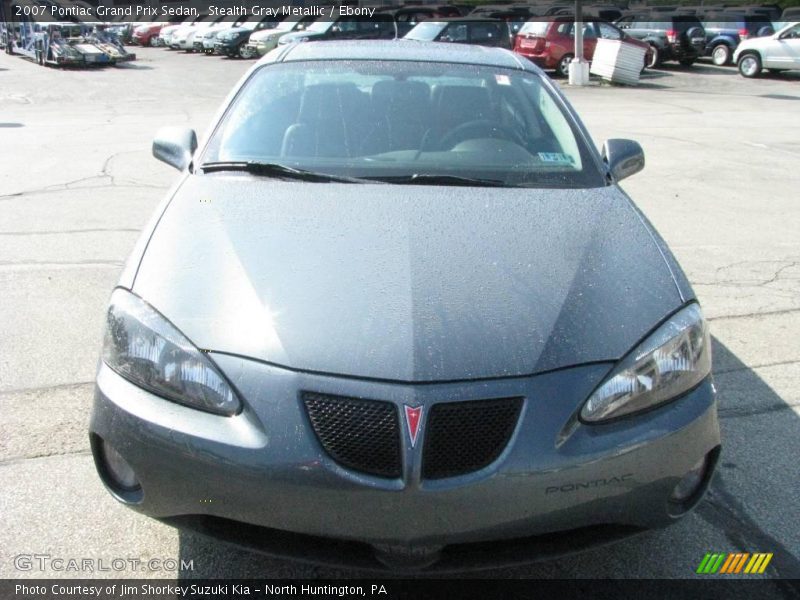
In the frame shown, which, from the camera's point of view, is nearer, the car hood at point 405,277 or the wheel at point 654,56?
the car hood at point 405,277

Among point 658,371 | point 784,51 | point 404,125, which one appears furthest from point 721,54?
point 658,371

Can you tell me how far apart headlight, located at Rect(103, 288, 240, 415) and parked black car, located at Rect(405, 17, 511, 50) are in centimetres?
2125

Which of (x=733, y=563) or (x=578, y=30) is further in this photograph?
(x=578, y=30)

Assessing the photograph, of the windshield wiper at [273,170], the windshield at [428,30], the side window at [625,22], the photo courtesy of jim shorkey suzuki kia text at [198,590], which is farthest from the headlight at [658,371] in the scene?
the side window at [625,22]

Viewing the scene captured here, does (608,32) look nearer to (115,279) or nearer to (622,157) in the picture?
(115,279)

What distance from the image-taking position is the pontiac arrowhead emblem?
7.16ft

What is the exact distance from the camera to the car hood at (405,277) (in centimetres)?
236

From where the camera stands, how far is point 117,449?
93.0 inches

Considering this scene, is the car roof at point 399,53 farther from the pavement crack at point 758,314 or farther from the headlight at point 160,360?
the headlight at point 160,360

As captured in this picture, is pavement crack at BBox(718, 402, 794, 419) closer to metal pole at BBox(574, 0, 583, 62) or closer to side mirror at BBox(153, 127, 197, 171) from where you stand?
side mirror at BBox(153, 127, 197, 171)

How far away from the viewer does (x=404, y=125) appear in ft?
12.4

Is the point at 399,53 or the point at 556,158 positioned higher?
the point at 399,53

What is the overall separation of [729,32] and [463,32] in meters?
11.0

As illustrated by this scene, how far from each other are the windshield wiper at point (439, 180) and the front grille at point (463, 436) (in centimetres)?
138
